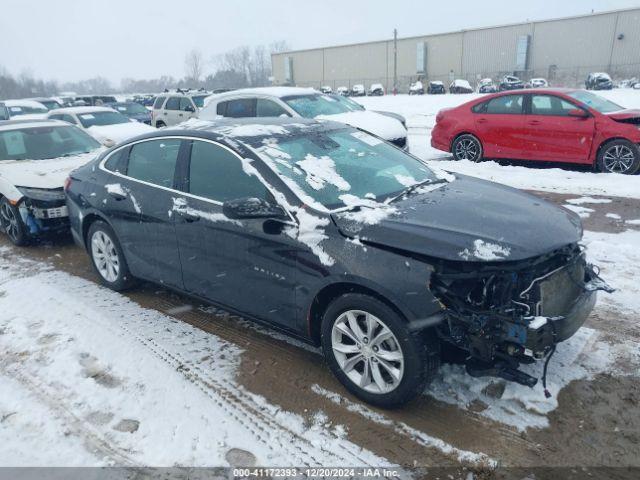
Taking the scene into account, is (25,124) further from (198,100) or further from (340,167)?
(198,100)

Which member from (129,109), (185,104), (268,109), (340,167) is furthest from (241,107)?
(129,109)

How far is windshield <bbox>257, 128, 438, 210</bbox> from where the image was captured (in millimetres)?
3549

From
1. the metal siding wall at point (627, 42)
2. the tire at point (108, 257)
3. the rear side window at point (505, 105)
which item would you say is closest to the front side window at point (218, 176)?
the tire at point (108, 257)

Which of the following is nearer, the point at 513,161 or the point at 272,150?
the point at 272,150

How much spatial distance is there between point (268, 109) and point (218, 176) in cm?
679

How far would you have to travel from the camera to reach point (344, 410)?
317 centimetres

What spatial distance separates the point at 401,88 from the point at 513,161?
2069 inches

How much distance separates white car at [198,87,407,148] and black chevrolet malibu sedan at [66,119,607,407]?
536 centimetres

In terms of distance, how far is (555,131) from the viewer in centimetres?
894

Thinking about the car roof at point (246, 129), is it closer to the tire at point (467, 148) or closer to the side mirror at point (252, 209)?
the side mirror at point (252, 209)

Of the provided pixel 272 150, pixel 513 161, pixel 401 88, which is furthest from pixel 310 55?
pixel 272 150

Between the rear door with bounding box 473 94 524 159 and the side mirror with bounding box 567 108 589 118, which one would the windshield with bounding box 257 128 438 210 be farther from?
the rear door with bounding box 473 94 524 159

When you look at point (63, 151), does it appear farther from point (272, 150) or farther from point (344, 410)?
point (344, 410)

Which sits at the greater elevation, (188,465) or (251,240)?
(251,240)
